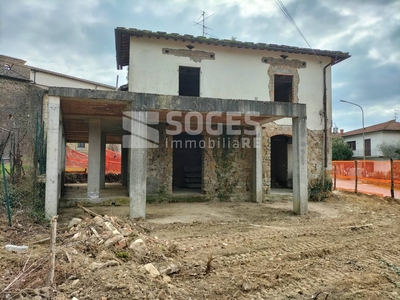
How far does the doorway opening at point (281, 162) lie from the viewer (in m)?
13.8

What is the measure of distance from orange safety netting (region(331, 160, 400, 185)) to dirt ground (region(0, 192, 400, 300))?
27.9 ft

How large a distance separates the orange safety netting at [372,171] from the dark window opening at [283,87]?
433 cm

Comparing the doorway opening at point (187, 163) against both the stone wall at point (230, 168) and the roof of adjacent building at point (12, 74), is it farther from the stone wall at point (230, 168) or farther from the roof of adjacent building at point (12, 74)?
the roof of adjacent building at point (12, 74)

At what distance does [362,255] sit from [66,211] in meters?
7.63

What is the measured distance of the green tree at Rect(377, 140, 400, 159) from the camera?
28.2 m

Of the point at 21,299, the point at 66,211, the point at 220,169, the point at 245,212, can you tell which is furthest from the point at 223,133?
the point at 21,299

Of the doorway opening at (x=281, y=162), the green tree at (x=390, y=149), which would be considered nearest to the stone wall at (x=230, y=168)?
the doorway opening at (x=281, y=162)

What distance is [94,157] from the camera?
32.8 feet

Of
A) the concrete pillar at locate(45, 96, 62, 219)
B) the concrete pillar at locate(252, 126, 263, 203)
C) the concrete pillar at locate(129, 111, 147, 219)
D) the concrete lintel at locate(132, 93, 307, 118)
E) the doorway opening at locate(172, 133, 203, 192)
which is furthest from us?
the doorway opening at locate(172, 133, 203, 192)

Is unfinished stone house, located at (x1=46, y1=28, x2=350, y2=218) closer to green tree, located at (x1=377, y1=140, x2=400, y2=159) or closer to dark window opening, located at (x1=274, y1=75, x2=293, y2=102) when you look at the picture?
dark window opening, located at (x1=274, y1=75, x2=293, y2=102)

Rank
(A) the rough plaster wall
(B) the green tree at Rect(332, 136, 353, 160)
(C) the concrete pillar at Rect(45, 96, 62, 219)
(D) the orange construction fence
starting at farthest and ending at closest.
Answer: (B) the green tree at Rect(332, 136, 353, 160)
(A) the rough plaster wall
(D) the orange construction fence
(C) the concrete pillar at Rect(45, 96, 62, 219)

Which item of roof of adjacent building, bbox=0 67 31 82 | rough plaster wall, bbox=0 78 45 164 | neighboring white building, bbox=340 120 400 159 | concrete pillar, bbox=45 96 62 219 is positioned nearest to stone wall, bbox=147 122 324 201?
concrete pillar, bbox=45 96 62 219

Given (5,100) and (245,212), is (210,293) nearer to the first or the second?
(245,212)

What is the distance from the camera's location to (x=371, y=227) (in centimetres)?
710
